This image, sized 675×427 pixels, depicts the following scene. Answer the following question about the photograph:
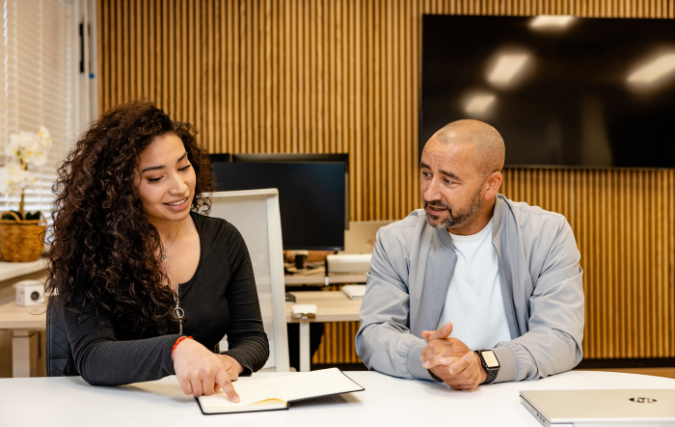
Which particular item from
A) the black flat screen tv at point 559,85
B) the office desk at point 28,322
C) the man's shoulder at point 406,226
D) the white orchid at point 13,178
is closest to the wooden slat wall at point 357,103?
the black flat screen tv at point 559,85

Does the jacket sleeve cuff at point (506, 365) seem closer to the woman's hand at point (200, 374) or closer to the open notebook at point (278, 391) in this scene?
the open notebook at point (278, 391)

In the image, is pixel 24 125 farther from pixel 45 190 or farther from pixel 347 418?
pixel 347 418

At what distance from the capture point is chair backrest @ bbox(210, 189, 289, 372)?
6.44ft

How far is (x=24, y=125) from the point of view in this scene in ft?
10.4

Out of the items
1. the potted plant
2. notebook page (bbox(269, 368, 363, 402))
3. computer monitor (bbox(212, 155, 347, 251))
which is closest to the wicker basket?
the potted plant

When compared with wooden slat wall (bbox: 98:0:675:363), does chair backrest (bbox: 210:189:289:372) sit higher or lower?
lower

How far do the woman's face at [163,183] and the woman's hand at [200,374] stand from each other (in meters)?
0.44

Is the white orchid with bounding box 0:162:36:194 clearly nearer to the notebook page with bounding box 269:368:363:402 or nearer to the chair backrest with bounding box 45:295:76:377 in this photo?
the chair backrest with bounding box 45:295:76:377

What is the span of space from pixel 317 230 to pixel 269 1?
256 centimetres

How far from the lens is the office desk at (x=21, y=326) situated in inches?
83.6

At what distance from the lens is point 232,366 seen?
1334 mm

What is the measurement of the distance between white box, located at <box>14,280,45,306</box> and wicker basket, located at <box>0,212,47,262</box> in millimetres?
329

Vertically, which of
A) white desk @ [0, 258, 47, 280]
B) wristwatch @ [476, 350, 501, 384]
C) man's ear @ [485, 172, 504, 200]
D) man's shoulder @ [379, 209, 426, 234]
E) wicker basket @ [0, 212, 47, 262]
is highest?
man's ear @ [485, 172, 504, 200]

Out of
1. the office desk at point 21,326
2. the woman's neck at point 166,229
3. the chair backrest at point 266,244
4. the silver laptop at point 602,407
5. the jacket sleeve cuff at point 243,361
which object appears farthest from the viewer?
the office desk at point 21,326
